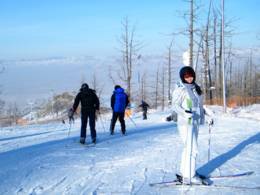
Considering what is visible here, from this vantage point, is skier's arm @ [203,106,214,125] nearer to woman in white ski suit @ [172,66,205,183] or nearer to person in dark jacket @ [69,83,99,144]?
woman in white ski suit @ [172,66,205,183]

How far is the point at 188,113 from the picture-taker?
831cm

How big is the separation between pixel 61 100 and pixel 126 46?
47208mm

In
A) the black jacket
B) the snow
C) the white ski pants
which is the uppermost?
the black jacket

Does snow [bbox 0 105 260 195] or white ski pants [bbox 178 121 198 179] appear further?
snow [bbox 0 105 260 195]

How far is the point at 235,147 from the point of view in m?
13.6

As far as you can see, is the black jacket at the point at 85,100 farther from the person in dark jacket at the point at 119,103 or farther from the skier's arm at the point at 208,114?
the skier's arm at the point at 208,114

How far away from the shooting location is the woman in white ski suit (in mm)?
8359

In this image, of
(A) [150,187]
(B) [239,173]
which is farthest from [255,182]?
(A) [150,187]

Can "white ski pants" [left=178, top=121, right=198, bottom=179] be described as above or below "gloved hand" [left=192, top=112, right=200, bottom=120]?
below

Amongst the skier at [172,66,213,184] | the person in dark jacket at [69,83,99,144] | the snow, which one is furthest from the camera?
the person in dark jacket at [69,83,99,144]

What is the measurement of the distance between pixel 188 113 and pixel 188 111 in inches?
1.5

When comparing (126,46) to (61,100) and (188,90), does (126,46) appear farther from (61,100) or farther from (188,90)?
(61,100)

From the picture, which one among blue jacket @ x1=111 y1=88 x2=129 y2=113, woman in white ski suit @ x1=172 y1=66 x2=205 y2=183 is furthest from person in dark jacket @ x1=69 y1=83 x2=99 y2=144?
woman in white ski suit @ x1=172 y1=66 x2=205 y2=183

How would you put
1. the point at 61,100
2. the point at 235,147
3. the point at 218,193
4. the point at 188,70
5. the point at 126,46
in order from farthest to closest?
the point at 61,100, the point at 126,46, the point at 235,147, the point at 188,70, the point at 218,193
